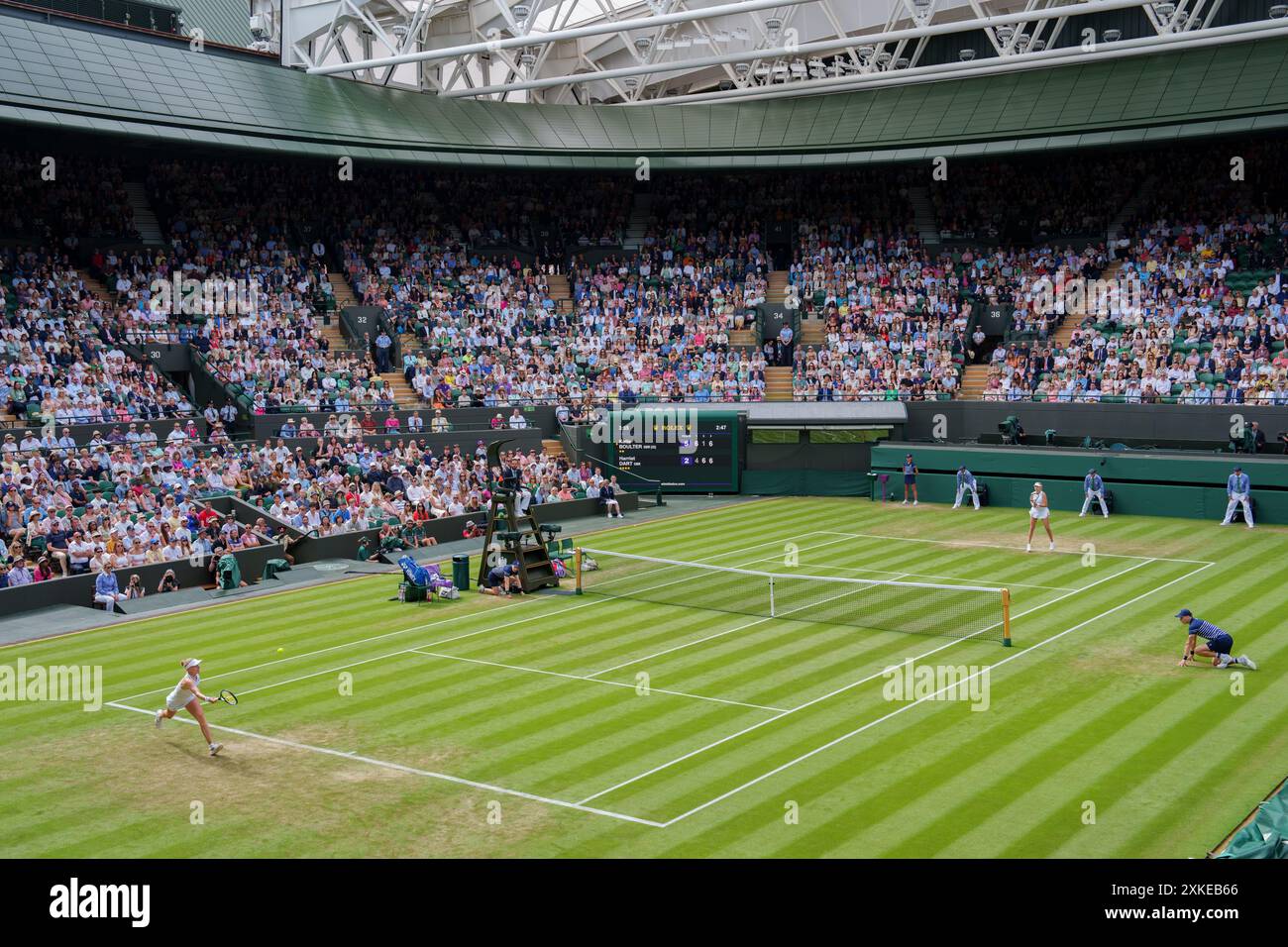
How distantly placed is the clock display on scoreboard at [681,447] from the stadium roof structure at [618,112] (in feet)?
43.8

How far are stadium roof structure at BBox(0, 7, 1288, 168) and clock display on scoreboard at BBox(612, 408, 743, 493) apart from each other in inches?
526

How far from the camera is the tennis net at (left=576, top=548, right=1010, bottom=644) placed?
22297 millimetres

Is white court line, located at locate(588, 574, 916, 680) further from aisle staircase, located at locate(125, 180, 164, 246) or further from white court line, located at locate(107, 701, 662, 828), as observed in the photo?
aisle staircase, located at locate(125, 180, 164, 246)

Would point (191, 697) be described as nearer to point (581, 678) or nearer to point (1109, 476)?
point (581, 678)

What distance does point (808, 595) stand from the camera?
25.0 m

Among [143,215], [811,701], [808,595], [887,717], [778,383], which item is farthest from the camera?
[778,383]

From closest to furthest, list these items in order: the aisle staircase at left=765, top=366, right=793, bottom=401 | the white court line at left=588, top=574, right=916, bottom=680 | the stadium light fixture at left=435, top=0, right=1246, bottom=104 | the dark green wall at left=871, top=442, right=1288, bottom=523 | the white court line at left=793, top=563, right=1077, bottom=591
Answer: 1. the white court line at left=588, top=574, right=916, bottom=680
2. the white court line at left=793, top=563, right=1077, bottom=591
3. the dark green wall at left=871, top=442, right=1288, bottom=523
4. the stadium light fixture at left=435, top=0, right=1246, bottom=104
5. the aisle staircase at left=765, top=366, right=793, bottom=401

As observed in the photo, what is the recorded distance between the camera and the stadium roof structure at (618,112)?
40094 millimetres

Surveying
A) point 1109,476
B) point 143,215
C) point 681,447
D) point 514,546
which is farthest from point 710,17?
point 143,215

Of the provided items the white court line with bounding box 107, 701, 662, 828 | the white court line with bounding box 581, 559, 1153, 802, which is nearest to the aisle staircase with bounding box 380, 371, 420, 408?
the white court line with bounding box 581, 559, 1153, 802

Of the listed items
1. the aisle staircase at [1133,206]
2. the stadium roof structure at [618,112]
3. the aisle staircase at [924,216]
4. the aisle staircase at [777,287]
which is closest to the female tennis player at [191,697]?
the stadium roof structure at [618,112]

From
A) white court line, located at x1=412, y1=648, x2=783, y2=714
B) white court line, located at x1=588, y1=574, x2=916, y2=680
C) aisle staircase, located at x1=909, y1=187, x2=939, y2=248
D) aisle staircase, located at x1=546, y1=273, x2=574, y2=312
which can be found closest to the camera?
Result: white court line, located at x1=412, y1=648, x2=783, y2=714

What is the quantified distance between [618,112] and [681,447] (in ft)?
56.9
